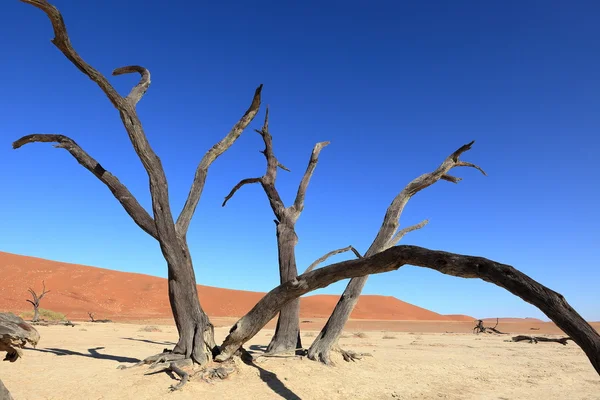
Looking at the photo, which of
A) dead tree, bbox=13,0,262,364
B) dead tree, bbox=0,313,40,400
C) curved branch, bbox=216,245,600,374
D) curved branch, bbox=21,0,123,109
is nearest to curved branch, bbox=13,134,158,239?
dead tree, bbox=13,0,262,364

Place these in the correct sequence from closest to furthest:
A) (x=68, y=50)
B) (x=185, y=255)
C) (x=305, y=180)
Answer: (x=68, y=50) < (x=185, y=255) < (x=305, y=180)

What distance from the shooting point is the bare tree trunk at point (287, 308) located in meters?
9.21

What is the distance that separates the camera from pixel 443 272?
15.8 feet

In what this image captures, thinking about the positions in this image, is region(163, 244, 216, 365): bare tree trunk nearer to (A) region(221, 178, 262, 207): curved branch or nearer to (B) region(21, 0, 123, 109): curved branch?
(B) region(21, 0, 123, 109): curved branch

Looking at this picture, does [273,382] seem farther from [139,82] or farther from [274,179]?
[139,82]

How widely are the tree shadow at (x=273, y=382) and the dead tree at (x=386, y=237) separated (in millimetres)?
1643

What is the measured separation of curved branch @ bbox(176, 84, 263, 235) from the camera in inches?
324

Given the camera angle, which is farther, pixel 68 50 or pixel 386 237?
pixel 386 237

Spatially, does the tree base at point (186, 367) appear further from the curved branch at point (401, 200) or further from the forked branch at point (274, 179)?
the curved branch at point (401, 200)

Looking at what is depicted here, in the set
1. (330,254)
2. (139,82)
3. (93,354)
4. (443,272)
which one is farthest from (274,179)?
(443,272)

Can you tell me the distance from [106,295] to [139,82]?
47107 millimetres

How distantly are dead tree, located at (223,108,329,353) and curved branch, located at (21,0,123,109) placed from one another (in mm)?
3627

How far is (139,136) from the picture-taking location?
7.79 m

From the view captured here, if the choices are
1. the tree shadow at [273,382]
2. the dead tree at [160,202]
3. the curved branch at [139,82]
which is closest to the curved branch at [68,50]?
the dead tree at [160,202]
